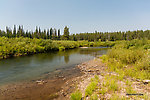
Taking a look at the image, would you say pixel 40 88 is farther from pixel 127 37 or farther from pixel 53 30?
pixel 127 37

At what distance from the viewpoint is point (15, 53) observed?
23578 millimetres

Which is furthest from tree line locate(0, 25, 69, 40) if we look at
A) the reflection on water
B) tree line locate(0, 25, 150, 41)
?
the reflection on water

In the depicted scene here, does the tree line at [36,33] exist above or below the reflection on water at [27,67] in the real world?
above

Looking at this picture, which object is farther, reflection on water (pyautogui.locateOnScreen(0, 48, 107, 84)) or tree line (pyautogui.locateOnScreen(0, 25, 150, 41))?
tree line (pyautogui.locateOnScreen(0, 25, 150, 41))

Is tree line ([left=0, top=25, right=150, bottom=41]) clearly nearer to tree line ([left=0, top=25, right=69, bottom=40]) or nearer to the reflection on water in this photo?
tree line ([left=0, top=25, right=69, bottom=40])

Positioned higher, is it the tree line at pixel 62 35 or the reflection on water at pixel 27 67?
the tree line at pixel 62 35

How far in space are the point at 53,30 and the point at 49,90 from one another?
9478cm

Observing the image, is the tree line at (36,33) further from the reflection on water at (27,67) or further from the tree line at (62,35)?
the reflection on water at (27,67)

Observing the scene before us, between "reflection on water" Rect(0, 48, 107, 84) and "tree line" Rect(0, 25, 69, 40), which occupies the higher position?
"tree line" Rect(0, 25, 69, 40)

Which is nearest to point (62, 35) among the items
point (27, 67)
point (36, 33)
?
point (36, 33)

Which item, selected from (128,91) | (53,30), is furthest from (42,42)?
(53,30)

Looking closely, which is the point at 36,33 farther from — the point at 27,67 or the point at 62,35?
the point at 27,67

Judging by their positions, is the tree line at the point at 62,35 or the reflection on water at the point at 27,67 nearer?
the reflection on water at the point at 27,67

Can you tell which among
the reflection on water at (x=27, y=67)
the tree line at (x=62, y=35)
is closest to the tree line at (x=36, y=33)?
the tree line at (x=62, y=35)
